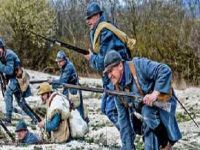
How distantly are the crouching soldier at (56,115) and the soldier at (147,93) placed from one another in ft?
13.6

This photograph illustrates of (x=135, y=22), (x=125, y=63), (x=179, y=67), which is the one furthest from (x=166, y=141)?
(x=135, y=22)

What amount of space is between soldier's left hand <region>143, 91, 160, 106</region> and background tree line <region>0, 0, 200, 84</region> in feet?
61.0

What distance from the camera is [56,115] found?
12055 mm

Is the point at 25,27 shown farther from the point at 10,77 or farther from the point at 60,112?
the point at 60,112

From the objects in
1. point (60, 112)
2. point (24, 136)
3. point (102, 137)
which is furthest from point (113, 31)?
point (102, 137)

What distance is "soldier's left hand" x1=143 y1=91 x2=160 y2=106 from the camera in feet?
24.4

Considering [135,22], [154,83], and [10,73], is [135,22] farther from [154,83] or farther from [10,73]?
[154,83]

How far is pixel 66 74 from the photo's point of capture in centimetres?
1579

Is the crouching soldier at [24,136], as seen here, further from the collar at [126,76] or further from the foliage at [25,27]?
the foliage at [25,27]

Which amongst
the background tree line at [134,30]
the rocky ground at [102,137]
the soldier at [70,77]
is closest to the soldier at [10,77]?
the rocky ground at [102,137]

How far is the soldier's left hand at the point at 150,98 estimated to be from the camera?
24.4 ft

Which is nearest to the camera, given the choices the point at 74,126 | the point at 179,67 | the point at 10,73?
the point at 74,126

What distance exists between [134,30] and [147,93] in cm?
3014

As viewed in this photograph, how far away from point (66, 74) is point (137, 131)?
7.89 m
